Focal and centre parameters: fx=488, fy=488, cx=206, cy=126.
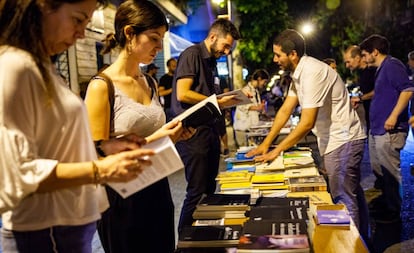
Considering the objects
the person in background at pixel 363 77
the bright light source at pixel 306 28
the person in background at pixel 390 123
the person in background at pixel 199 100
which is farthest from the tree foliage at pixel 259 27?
the person in background at pixel 199 100

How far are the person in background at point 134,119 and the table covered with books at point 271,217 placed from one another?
181 millimetres

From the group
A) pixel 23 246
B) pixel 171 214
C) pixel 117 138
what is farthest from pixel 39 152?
pixel 171 214

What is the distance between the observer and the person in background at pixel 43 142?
137 centimetres

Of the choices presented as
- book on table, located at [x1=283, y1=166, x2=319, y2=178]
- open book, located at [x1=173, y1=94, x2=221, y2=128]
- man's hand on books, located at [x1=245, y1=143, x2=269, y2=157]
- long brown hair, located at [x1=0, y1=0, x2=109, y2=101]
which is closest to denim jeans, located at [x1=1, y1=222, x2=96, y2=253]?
long brown hair, located at [x1=0, y1=0, x2=109, y2=101]

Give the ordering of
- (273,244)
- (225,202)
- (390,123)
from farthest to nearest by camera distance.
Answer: (390,123), (225,202), (273,244)

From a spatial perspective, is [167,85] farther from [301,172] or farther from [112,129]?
[112,129]

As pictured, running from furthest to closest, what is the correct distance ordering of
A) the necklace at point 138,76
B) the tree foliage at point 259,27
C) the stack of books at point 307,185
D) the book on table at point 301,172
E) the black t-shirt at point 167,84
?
the tree foliage at point 259,27 → the black t-shirt at point 167,84 → the book on table at point 301,172 → the stack of books at point 307,185 → the necklace at point 138,76

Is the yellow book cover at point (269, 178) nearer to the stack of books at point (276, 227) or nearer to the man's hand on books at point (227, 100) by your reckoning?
the stack of books at point (276, 227)

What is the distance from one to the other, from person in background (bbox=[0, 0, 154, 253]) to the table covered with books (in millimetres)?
722

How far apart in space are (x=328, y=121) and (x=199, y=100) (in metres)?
1.01

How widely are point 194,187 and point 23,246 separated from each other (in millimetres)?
2418

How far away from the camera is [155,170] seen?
158 cm

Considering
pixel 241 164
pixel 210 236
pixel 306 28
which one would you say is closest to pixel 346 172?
pixel 241 164

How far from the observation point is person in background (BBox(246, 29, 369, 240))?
3.59 meters
